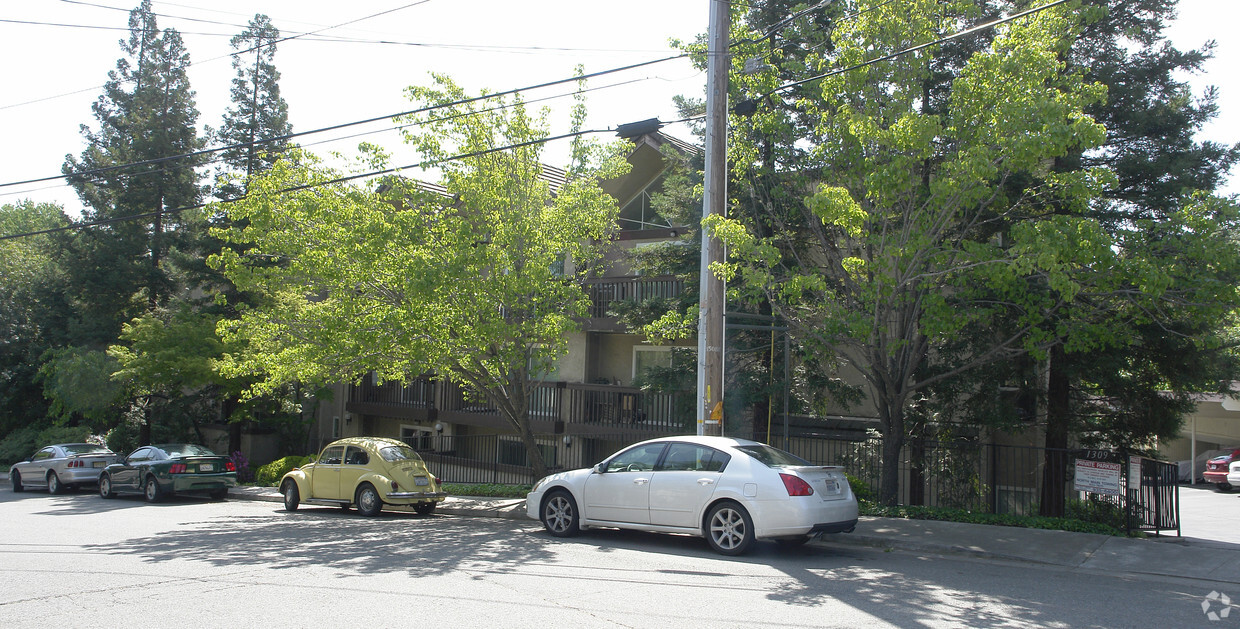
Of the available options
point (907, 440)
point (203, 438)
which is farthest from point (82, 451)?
point (907, 440)

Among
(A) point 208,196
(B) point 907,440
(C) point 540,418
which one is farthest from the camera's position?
(A) point 208,196

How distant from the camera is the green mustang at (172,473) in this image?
19328 millimetres

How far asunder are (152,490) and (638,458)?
1412cm

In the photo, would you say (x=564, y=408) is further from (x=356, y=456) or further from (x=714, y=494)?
(x=714, y=494)

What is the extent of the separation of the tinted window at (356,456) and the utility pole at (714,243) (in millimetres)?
7247

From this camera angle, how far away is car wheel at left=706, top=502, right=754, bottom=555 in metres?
9.73

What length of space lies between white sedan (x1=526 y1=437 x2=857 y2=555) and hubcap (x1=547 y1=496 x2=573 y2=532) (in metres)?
0.02

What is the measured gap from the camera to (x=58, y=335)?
30.8 meters

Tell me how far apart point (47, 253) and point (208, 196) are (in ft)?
21.5

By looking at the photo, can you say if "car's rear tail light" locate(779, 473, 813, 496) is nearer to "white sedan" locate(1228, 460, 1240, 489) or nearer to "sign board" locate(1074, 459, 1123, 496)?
"sign board" locate(1074, 459, 1123, 496)

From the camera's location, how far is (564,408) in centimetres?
2236

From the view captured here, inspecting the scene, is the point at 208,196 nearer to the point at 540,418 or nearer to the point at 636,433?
the point at 540,418

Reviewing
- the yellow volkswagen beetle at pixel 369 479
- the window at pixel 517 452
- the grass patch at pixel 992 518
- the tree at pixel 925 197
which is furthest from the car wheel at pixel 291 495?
the grass patch at pixel 992 518

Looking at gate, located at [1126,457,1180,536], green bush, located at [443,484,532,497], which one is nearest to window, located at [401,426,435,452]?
green bush, located at [443,484,532,497]
